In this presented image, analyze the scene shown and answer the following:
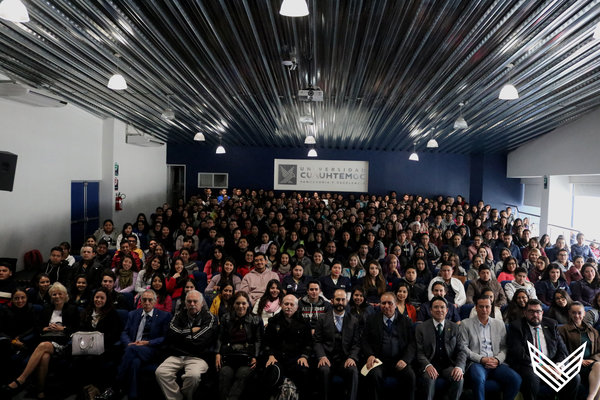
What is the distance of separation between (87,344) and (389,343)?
2.98 m

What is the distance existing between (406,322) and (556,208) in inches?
397

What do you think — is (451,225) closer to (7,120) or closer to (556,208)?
(556,208)

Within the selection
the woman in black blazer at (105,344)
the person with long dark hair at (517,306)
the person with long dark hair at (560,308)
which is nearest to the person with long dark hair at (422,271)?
the person with long dark hair at (517,306)

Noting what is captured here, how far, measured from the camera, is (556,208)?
11.6 metres

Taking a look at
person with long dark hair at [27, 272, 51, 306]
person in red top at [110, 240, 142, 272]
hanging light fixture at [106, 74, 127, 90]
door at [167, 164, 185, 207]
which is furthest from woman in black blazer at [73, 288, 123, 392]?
door at [167, 164, 185, 207]

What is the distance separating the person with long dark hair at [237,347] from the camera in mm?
3652

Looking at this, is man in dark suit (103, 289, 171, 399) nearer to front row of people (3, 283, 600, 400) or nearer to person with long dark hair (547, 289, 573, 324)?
front row of people (3, 283, 600, 400)

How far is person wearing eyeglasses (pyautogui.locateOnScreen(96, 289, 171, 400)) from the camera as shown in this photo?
12.3 feet

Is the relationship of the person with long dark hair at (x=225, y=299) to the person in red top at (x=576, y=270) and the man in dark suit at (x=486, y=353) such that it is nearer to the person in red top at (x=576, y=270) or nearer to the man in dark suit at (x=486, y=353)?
the man in dark suit at (x=486, y=353)

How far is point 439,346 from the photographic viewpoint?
3820mm

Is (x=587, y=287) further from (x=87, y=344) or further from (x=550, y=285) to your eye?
(x=87, y=344)

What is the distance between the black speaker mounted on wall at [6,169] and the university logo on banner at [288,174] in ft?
34.2

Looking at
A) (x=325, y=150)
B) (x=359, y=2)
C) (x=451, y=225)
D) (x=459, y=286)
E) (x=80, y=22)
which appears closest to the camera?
(x=359, y=2)

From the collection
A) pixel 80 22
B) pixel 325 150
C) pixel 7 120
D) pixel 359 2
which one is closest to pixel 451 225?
pixel 325 150
